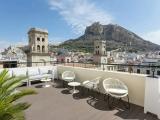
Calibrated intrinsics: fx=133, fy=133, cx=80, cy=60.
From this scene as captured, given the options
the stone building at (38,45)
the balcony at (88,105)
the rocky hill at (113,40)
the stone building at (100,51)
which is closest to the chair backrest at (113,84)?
the balcony at (88,105)

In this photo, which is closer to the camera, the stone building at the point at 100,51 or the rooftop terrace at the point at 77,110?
the rooftop terrace at the point at 77,110

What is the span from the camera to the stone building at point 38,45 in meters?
19.7

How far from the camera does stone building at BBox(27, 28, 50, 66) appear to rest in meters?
19.7

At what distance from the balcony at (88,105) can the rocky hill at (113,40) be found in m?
40.3

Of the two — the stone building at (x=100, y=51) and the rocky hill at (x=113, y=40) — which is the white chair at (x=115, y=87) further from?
the rocky hill at (x=113, y=40)

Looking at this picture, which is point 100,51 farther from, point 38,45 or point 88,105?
point 88,105

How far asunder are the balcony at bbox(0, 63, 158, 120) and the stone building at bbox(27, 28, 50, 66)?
52.1ft

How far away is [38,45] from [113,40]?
3556 cm

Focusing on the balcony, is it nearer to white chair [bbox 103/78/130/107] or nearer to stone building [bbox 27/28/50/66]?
white chair [bbox 103/78/130/107]

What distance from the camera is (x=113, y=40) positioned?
49875mm

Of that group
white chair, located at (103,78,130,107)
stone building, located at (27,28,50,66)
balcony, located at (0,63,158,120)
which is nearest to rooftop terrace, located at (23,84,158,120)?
balcony, located at (0,63,158,120)

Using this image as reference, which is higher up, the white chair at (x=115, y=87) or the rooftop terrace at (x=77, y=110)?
the white chair at (x=115, y=87)

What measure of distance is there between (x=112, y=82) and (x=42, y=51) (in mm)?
18403

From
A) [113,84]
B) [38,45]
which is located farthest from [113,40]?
[113,84]
